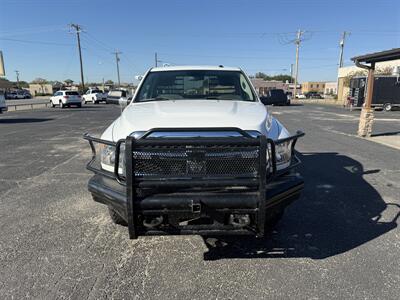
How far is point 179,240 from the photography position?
371 cm

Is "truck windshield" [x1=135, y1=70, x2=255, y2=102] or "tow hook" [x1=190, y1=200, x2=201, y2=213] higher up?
"truck windshield" [x1=135, y1=70, x2=255, y2=102]

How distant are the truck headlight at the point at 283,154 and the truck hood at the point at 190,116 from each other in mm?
251

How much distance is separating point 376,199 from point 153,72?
3.96m

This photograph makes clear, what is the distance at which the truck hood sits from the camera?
2.99 meters

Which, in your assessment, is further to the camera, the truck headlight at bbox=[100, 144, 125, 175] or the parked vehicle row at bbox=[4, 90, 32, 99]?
the parked vehicle row at bbox=[4, 90, 32, 99]

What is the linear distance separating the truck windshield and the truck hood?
1.60 ft

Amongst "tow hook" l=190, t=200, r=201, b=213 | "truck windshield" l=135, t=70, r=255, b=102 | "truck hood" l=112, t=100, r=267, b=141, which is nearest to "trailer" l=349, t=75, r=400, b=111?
"truck windshield" l=135, t=70, r=255, b=102

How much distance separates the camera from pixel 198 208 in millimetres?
2656

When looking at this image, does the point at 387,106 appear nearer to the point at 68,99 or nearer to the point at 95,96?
the point at 68,99

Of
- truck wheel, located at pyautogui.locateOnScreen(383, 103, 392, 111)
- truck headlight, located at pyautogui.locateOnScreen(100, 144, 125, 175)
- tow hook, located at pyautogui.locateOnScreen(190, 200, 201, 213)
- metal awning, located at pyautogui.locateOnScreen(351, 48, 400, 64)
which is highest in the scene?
metal awning, located at pyautogui.locateOnScreen(351, 48, 400, 64)

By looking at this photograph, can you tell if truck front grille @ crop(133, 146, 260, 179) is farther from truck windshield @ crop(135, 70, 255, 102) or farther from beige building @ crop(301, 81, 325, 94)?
beige building @ crop(301, 81, 325, 94)

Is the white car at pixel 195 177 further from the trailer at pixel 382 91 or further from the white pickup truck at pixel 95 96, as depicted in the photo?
the white pickup truck at pixel 95 96

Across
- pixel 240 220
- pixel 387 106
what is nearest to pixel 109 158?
pixel 240 220

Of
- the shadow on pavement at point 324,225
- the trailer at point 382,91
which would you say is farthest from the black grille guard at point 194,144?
the trailer at point 382,91
